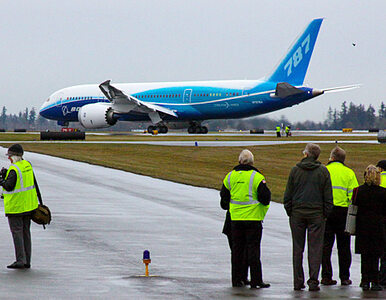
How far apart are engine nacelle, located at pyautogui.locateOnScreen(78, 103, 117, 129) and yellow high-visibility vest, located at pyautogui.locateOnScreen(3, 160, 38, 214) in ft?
196

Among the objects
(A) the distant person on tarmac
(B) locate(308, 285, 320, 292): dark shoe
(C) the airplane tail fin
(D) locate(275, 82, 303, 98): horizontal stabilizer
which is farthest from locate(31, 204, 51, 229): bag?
(C) the airplane tail fin

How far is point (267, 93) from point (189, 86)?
7.87 meters

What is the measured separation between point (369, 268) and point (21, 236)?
17.9 ft

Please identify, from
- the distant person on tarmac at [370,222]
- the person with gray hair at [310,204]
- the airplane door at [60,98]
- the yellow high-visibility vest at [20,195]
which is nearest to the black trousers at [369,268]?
the distant person on tarmac at [370,222]

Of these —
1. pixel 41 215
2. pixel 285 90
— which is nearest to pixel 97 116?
pixel 285 90

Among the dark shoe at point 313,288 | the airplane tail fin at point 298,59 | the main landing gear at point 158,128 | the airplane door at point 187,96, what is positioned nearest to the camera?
the dark shoe at point 313,288

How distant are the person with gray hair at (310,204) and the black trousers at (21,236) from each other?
429 cm

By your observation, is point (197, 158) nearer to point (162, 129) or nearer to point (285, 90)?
point (285, 90)

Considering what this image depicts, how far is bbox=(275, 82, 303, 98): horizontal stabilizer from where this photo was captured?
218 ft

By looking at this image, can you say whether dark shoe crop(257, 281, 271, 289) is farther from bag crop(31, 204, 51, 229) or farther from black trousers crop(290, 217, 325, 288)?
bag crop(31, 204, 51, 229)

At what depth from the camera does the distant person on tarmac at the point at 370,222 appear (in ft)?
36.3

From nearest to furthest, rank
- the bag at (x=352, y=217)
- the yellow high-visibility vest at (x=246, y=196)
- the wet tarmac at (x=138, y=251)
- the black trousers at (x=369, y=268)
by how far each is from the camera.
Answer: the wet tarmac at (x=138, y=251) < the black trousers at (x=369, y=268) < the yellow high-visibility vest at (x=246, y=196) < the bag at (x=352, y=217)

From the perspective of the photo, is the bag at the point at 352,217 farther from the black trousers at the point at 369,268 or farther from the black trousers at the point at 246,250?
the black trousers at the point at 246,250

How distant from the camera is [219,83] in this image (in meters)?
70.4
